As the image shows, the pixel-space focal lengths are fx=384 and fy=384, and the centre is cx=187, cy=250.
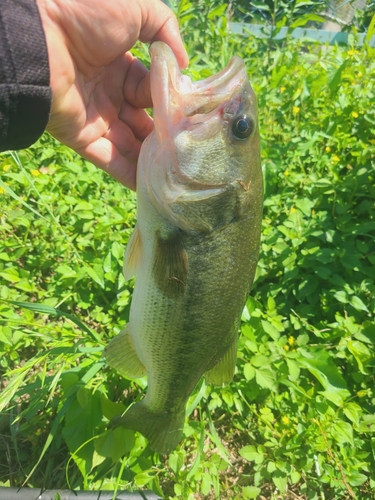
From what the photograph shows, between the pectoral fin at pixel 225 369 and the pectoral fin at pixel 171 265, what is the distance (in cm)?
40

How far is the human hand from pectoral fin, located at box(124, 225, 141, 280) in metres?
0.52

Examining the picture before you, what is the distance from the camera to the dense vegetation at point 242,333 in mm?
1983

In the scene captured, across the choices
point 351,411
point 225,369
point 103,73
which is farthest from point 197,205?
point 351,411

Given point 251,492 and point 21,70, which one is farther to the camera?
point 251,492

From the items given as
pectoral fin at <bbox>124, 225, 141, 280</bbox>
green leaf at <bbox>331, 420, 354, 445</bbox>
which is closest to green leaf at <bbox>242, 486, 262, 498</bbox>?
green leaf at <bbox>331, 420, 354, 445</bbox>

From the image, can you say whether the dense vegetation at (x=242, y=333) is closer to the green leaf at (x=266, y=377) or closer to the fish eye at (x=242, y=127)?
the green leaf at (x=266, y=377)

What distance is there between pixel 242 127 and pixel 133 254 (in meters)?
0.71

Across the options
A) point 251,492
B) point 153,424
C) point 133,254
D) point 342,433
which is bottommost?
point 251,492

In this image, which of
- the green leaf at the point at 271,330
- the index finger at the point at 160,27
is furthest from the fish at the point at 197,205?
the green leaf at the point at 271,330

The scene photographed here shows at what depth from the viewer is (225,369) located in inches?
69.5

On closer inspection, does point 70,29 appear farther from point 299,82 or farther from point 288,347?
point 299,82

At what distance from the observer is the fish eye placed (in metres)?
1.54

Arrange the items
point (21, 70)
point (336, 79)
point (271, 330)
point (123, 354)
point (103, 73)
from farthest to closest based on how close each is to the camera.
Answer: point (336, 79) < point (271, 330) < point (103, 73) < point (123, 354) < point (21, 70)

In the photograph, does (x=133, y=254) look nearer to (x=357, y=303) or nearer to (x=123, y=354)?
(x=123, y=354)
